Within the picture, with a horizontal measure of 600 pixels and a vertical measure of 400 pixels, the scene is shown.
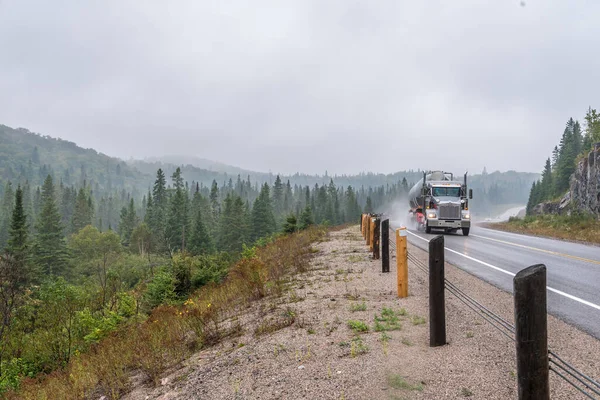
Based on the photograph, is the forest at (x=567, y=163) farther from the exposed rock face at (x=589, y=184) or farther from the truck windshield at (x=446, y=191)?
the truck windshield at (x=446, y=191)

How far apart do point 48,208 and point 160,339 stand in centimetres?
5682

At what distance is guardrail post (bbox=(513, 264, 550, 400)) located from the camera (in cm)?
253

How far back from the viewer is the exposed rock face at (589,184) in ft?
123

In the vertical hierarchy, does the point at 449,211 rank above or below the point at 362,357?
above

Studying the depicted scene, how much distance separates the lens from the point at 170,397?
4.16 meters

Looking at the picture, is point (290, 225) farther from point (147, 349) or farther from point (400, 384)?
point (400, 384)

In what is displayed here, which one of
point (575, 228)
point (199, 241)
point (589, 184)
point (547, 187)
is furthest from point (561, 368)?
point (547, 187)

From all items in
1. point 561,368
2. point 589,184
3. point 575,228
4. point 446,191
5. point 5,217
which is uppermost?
point 589,184

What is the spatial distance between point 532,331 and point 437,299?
2.08 meters

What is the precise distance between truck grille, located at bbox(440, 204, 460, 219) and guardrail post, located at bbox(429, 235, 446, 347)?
19.4 meters

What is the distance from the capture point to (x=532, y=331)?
8.38ft

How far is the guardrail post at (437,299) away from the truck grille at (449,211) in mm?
19398

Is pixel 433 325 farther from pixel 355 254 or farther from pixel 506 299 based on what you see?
pixel 355 254

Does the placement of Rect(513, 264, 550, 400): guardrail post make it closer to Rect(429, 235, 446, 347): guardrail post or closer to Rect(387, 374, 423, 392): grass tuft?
Rect(387, 374, 423, 392): grass tuft
